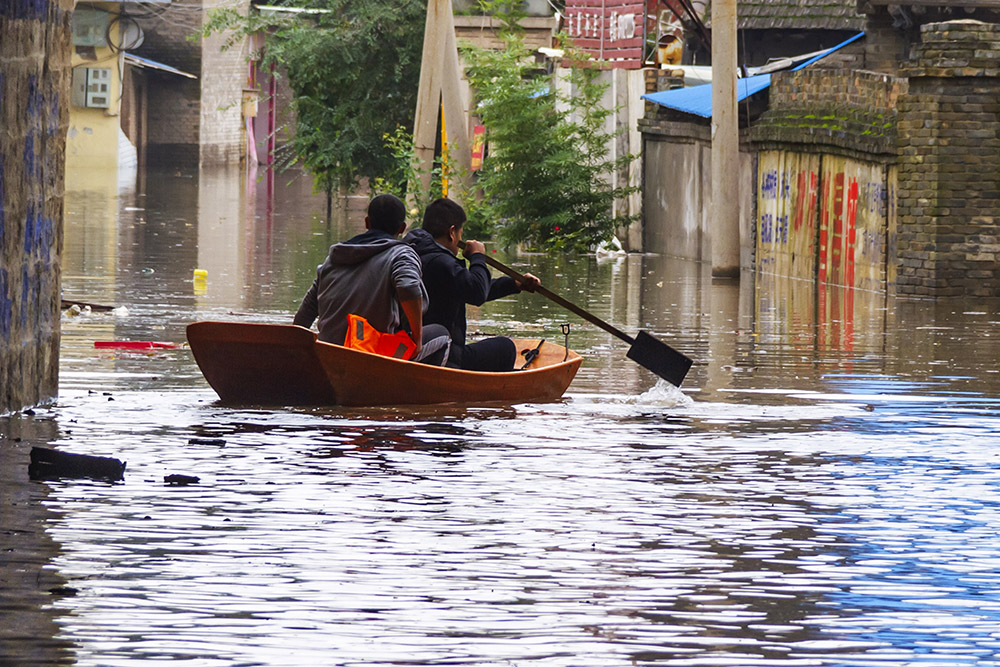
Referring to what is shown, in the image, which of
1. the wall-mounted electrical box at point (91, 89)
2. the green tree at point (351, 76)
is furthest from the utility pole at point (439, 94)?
the wall-mounted electrical box at point (91, 89)

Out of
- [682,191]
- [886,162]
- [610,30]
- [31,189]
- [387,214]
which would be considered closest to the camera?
[31,189]

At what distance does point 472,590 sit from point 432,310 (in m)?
5.15

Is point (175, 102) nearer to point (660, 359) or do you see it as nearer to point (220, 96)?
point (220, 96)

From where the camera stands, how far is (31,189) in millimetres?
10688

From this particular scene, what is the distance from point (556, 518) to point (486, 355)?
159 inches

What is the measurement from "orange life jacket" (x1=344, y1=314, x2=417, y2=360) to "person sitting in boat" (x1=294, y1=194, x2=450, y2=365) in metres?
0.04

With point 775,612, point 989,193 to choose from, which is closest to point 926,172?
point 989,193

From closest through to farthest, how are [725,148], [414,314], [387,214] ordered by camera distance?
1. [414,314]
2. [387,214]
3. [725,148]

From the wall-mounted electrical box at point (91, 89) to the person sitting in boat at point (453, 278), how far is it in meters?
49.6

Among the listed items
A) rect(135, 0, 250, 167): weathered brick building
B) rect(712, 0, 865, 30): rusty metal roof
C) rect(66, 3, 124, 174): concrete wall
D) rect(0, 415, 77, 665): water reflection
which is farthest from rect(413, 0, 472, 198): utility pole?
rect(135, 0, 250, 167): weathered brick building

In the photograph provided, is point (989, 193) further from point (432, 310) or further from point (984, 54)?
point (432, 310)

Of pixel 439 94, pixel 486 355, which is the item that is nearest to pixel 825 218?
pixel 439 94

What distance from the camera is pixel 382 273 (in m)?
11.0

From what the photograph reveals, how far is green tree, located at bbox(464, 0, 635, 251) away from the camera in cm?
2811
